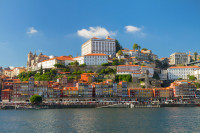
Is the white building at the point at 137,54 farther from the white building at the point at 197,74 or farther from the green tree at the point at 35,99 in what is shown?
the green tree at the point at 35,99

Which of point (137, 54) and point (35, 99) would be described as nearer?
point (35, 99)

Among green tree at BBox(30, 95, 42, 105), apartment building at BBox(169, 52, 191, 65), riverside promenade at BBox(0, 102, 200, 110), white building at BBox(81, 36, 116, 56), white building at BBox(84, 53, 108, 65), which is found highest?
white building at BBox(81, 36, 116, 56)

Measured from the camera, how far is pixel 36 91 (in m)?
78.9

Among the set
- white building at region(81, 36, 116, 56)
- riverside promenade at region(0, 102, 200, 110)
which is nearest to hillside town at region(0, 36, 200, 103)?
white building at region(81, 36, 116, 56)

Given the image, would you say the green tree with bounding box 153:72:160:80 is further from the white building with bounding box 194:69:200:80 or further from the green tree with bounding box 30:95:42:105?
the green tree with bounding box 30:95:42:105

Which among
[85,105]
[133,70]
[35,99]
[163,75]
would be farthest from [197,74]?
[35,99]

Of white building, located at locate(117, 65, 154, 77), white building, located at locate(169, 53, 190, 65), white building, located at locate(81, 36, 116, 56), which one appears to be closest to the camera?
white building, located at locate(117, 65, 154, 77)

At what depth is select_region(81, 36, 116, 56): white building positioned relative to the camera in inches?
4623

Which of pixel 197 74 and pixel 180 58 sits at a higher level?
pixel 180 58

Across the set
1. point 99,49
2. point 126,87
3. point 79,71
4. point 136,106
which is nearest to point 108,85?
point 126,87

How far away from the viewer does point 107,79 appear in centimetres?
9275

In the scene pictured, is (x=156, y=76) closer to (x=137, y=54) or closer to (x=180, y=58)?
(x=137, y=54)

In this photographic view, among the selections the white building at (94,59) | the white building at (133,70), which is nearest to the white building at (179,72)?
the white building at (133,70)

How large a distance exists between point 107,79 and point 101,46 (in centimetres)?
2877
